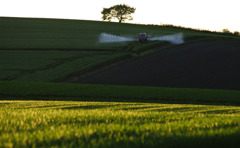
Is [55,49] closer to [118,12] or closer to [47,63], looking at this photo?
[47,63]

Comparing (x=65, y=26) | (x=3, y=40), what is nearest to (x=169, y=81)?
(x=3, y=40)

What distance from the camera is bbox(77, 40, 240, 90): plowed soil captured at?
32.7 m

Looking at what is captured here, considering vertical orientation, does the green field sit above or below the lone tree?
below

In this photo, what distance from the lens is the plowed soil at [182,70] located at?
32.7 m

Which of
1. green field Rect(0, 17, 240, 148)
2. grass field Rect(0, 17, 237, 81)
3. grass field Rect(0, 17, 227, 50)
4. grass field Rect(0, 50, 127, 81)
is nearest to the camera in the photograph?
green field Rect(0, 17, 240, 148)

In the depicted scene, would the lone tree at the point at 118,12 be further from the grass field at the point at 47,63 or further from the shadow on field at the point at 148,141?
the shadow on field at the point at 148,141

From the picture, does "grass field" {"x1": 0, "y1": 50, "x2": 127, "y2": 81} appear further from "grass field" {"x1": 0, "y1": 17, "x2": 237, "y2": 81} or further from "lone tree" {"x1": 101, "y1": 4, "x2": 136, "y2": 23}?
"lone tree" {"x1": 101, "y1": 4, "x2": 136, "y2": 23}

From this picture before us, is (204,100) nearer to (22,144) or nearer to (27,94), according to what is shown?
(27,94)

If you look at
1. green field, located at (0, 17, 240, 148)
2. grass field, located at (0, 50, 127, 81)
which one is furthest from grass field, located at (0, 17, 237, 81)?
green field, located at (0, 17, 240, 148)

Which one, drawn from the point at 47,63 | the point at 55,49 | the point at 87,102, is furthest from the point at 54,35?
the point at 87,102

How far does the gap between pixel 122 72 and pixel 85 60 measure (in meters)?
8.55

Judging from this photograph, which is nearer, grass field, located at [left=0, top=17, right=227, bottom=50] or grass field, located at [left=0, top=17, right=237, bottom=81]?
grass field, located at [left=0, top=17, right=237, bottom=81]

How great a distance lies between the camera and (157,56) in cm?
4512

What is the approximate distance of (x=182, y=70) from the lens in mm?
37500
